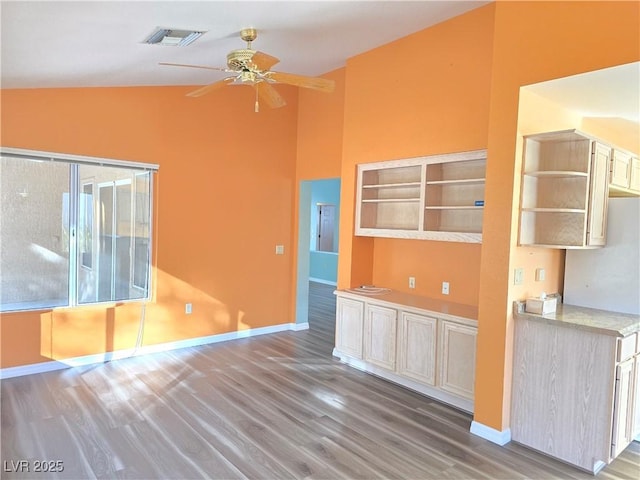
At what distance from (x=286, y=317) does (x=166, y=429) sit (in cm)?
300

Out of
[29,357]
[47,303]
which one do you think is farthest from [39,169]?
[29,357]

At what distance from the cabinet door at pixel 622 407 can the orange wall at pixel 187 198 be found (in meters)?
4.09

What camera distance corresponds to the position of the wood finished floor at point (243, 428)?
8.73 ft

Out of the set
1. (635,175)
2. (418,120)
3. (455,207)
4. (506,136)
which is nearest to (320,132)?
(418,120)

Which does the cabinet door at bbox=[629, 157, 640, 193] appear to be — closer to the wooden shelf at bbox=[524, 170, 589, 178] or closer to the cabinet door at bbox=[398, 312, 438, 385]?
the wooden shelf at bbox=[524, 170, 589, 178]

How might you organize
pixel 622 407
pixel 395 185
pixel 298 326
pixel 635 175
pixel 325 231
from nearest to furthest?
pixel 622 407 → pixel 635 175 → pixel 395 185 → pixel 298 326 → pixel 325 231

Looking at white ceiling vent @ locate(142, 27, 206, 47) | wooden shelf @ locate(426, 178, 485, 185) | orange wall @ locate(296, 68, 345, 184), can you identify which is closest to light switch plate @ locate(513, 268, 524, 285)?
wooden shelf @ locate(426, 178, 485, 185)

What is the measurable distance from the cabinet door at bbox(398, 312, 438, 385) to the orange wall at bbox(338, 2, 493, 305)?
0.51 m

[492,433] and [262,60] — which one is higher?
[262,60]

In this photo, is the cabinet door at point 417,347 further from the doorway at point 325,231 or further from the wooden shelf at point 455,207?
the doorway at point 325,231

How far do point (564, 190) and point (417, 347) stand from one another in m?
1.81

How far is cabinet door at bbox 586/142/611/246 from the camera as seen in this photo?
2.96m

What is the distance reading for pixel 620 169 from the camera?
3.37 meters

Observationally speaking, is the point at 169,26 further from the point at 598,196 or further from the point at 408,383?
the point at 408,383
